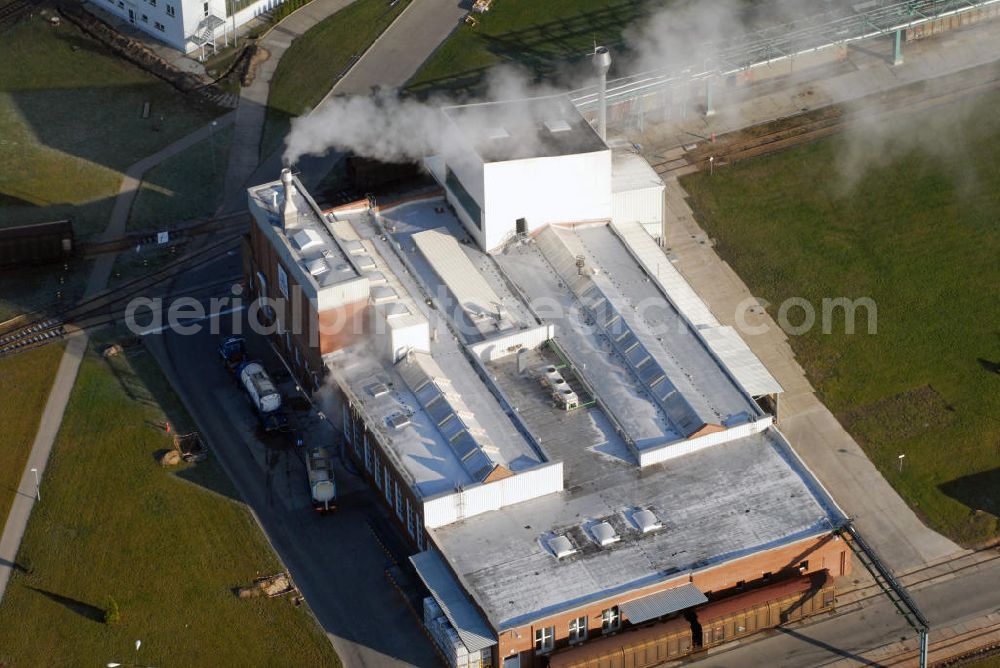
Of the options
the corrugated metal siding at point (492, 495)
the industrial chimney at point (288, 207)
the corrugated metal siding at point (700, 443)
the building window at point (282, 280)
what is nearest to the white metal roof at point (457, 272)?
the industrial chimney at point (288, 207)

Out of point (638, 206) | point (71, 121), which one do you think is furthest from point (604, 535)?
point (71, 121)

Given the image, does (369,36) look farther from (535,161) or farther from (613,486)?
(613,486)

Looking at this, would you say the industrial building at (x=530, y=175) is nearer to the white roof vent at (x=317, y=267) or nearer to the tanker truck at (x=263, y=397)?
the white roof vent at (x=317, y=267)

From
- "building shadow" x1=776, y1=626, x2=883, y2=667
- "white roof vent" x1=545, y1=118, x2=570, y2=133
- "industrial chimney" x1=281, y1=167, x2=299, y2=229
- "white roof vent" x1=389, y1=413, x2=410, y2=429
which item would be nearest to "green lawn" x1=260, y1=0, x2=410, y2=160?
A: "industrial chimney" x1=281, y1=167, x2=299, y2=229

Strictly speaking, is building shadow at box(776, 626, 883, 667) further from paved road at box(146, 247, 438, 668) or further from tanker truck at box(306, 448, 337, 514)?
tanker truck at box(306, 448, 337, 514)

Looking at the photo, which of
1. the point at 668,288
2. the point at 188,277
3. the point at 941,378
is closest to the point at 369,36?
the point at 188,277
